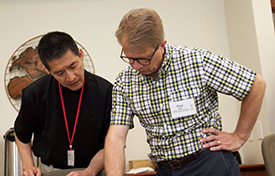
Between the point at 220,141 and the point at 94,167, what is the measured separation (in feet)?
2.41

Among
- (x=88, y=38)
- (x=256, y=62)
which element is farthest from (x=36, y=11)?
(x=256, y=62)

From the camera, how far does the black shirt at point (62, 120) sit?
1925 mm

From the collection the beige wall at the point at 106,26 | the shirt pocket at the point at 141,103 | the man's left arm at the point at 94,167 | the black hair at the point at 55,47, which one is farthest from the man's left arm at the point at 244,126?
the beige wall at the point at 106,26

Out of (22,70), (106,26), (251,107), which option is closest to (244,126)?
(251,107)

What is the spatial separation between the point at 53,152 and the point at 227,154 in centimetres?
105

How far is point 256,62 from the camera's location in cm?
265

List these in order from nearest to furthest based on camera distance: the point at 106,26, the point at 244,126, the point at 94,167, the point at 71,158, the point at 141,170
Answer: the point at 244,126 < the point at 94,167 < the point at 71,158 < the point at 141,170 < the point at 106,26

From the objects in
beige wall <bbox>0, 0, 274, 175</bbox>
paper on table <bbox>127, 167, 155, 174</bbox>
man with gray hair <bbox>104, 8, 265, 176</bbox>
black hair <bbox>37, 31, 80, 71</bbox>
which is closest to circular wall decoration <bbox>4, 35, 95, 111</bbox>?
beige wall <bbox>0, 0, 274, 175</bbox>

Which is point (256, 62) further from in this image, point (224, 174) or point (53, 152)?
point (53, 152)

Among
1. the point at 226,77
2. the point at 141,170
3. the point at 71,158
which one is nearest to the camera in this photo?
the point at 226,77

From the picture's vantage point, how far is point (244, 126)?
1571 mm

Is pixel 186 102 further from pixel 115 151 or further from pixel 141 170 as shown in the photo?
pixel 141 170

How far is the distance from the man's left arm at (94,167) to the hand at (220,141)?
0.66 metres

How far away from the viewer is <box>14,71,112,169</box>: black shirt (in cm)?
192
